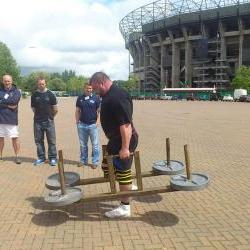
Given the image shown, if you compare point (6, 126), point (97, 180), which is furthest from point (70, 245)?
point (6, 126)

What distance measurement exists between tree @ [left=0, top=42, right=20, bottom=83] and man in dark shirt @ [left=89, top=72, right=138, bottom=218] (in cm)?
8139

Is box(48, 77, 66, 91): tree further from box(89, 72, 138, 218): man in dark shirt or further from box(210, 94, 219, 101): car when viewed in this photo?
box(89, 72, 138, 218): man in dark shirt

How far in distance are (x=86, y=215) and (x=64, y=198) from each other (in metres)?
0.66

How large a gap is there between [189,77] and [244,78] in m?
23.1

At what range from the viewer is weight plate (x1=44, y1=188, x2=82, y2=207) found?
5.36 m

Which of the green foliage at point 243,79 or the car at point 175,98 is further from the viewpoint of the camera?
the car at point 175,98

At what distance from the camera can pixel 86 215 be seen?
5.95 meters

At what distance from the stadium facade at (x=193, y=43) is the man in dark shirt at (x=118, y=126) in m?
98.6

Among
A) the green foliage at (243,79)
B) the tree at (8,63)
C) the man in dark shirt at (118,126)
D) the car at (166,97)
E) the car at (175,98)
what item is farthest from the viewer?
the car at (166,97)

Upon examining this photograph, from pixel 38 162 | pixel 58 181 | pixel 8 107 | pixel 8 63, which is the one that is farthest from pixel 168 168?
pixel 8 63

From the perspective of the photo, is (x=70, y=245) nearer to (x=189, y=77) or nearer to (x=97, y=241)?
(x=97, y=241)

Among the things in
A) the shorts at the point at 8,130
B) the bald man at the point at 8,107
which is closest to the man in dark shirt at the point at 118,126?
the bald man at the point at 8,107

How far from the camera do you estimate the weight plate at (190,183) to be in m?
5.40

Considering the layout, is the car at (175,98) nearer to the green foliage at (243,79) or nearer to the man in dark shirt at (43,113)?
the green foliage at (243,79)
